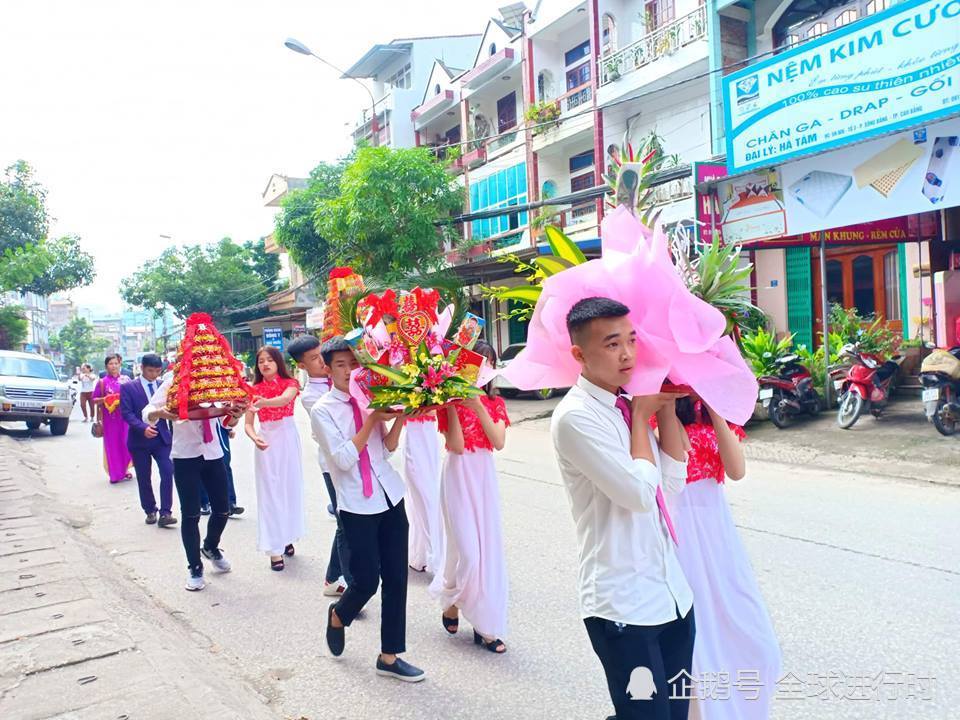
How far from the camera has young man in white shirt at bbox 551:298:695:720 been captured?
2.07m

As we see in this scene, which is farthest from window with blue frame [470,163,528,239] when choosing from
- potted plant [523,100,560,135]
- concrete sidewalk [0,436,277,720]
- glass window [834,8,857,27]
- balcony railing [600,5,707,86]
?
concrete sidewalk [0,436,277,720]

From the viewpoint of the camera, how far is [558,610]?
4434 mm

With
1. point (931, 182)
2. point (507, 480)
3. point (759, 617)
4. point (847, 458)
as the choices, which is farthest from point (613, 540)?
point (931, 182)

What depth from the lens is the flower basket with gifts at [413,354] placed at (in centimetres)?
328

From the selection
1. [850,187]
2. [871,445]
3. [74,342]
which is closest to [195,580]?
[871,445]

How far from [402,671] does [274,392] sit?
3.00 m

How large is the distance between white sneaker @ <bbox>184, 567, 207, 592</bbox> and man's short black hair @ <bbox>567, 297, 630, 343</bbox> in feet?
13.9

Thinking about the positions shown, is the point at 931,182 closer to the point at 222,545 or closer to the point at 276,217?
the point at 222,545

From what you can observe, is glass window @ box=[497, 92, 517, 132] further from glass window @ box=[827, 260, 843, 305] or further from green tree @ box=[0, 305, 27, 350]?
green tree @ box=[0, 305, 27, 350]

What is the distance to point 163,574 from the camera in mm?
5867

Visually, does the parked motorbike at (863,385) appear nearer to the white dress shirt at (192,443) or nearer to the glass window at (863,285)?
the glass window at (863,285)

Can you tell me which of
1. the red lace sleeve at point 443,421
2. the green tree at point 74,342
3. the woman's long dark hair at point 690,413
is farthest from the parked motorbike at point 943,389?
the green tree at point 74,342

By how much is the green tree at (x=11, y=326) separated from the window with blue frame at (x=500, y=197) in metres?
13.0

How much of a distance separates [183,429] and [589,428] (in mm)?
4242
